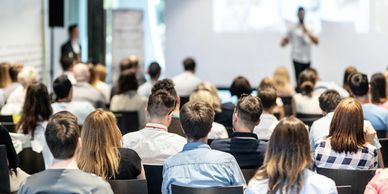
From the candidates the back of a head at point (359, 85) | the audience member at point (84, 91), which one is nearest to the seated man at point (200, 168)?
the back of a head at point (359, 85)

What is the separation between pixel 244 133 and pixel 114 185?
974 millimetres

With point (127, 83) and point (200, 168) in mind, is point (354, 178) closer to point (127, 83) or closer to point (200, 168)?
point (200, 168)

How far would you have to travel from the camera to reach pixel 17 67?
28.2 ft

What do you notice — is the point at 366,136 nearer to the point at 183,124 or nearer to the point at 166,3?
the point at 183,124

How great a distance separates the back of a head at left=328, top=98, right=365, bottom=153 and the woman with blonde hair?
3.98 feet

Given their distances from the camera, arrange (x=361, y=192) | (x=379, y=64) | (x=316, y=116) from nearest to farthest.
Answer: (x=361, y=192), (x=316, y=116), (x=379, y=64)

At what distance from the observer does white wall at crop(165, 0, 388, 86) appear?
42.0 ft

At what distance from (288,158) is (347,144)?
1229mm

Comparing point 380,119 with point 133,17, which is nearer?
point 380,119

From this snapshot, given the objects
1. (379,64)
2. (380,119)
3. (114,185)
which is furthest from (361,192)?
(379,64)

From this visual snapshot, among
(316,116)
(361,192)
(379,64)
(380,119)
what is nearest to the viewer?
(361,192)

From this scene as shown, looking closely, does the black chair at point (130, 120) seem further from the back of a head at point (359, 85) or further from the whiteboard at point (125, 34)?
the whiteboard at point (125, 34)

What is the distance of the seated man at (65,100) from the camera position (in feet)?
22.5

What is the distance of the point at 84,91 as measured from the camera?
28.4 ft
